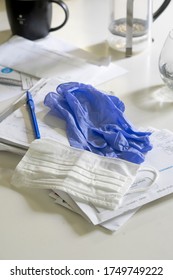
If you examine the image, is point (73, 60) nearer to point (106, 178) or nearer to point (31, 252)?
point (106, 178)

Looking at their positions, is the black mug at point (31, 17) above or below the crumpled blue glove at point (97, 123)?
above

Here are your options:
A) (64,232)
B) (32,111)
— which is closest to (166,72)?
(32,111)

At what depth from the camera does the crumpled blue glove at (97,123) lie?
0.68 m

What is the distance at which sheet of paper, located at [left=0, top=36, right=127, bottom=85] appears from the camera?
91 centimetres

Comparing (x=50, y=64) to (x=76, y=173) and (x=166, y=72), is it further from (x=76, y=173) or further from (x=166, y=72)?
(x=76, y=173)

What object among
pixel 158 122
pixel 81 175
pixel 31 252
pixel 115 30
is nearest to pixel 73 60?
pixel 115 30

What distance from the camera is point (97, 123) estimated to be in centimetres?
74

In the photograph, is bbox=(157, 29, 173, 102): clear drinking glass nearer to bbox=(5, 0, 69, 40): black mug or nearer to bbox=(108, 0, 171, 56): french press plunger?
bbox=(108, 0, 171, 56): french press plunger

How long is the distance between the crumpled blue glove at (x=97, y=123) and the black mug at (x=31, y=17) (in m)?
0.30

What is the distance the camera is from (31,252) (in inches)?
22.0

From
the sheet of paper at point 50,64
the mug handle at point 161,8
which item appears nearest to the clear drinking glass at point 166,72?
the sheet of paper at point 50,64

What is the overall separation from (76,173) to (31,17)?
1.71ft

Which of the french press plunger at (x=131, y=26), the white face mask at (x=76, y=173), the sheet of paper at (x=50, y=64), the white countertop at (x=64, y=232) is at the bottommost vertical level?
the white countertop at (x=64, y=232)

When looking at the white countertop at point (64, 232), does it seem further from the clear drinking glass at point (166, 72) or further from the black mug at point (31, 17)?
the black mug at point (31, 17)
